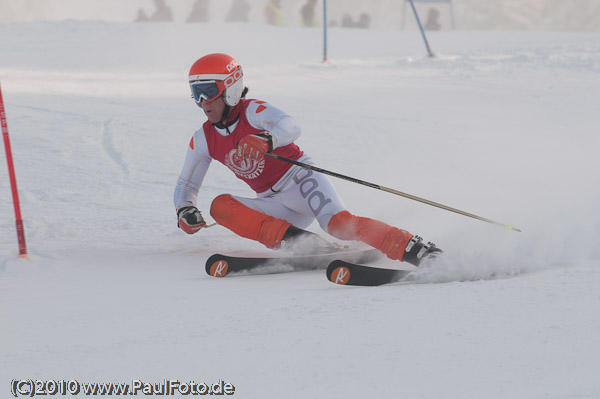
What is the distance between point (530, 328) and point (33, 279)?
7.82ft

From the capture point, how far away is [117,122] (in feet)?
25.3

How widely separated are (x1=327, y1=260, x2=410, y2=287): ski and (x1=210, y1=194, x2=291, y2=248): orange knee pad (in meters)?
0.67

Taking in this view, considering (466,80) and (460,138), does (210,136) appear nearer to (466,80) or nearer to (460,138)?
(460,138)

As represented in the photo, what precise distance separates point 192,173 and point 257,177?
1.23 ft

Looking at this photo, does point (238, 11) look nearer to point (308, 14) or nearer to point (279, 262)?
point (308, 14)

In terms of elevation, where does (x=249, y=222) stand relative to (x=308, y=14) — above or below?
below

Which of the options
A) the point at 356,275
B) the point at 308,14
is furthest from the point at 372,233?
the point at 308,14

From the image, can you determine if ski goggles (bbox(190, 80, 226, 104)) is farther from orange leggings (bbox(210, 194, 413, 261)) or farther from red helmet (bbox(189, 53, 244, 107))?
orange leggings (bbox(210, 194, 413, 261))

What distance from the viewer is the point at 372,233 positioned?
3.30 metres

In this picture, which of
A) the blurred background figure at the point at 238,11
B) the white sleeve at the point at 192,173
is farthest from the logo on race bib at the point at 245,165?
the blurred background figure at the point at 238,11

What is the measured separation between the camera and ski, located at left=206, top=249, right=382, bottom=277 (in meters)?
3.39

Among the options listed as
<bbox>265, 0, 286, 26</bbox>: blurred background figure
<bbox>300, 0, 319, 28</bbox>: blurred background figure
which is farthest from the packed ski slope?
<bbox>265, 0, 286, 26</bbox>: blurred background figure

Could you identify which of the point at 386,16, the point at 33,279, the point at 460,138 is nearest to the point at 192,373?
the point at 33,279

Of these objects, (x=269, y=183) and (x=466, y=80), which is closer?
(x=269, y=183)
